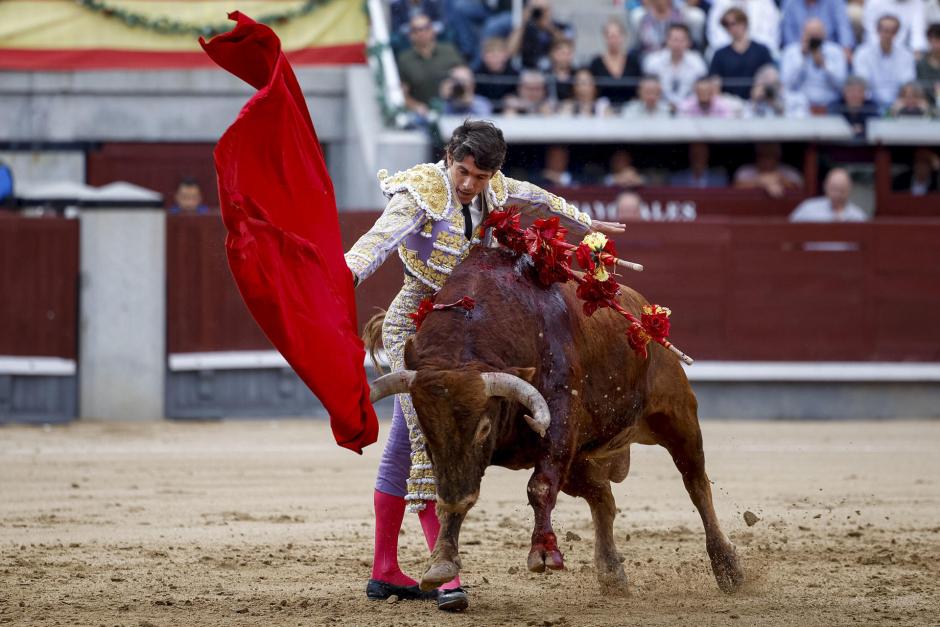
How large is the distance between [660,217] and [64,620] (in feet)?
22.9

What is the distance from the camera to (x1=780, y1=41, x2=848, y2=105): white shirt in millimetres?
10641

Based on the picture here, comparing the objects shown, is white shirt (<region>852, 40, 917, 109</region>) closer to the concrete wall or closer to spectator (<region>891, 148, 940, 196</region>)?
spectator (<region>891, 148, 940, 196</region>)

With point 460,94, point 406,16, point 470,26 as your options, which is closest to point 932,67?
point 470,26

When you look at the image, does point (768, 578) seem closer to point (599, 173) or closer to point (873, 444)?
point (873, 444)

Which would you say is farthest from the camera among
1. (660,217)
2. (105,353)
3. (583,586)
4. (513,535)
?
(660,217)

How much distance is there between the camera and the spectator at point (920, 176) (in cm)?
1066

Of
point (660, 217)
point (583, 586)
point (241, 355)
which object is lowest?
point (583, 586)

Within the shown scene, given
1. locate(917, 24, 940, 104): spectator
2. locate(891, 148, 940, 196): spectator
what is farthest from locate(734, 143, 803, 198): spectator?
locate(917, 24, 940, 104): spectator

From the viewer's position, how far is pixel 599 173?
10406 millimetres

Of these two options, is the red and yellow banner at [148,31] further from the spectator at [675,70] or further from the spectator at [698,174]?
the spectator at [698,174]

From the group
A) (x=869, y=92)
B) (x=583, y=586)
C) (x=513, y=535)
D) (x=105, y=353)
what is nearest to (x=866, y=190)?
(x=869, y=92)

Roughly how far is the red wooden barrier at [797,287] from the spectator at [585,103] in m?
1.12

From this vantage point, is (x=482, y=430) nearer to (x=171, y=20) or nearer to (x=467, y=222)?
(x=467, y=222)

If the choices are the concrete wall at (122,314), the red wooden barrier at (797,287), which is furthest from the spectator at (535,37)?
the concrete wall at (122,314)
